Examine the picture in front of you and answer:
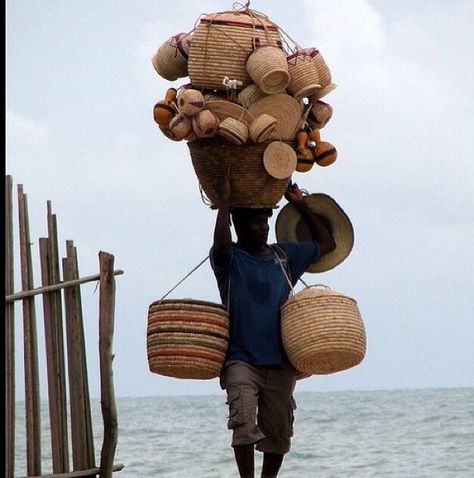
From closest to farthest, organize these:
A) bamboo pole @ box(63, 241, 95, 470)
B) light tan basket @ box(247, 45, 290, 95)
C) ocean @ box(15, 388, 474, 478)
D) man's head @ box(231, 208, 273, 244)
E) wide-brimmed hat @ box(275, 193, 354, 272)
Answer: light tan basket @ box(247, 45, 290, 95), man's head @ box(231, 208, 273, 244), bamboo pole @ box(63, 241, 95, 470), wide-brimmed hat @ box(275, 193, 354, 272), ocean @ box(15, 388, 474, 478)

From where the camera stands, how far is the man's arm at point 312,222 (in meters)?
6.52

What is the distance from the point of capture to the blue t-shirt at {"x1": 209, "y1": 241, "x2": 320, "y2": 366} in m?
6.21

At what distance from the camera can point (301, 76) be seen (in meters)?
6.24

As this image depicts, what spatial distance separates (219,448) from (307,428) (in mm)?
5103

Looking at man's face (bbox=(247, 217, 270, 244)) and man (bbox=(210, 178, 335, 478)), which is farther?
man's face (bbox=(247, 217, 270, 244))

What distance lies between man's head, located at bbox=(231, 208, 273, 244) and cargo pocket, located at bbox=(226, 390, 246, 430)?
2.52 feet

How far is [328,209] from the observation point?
6.62 metres

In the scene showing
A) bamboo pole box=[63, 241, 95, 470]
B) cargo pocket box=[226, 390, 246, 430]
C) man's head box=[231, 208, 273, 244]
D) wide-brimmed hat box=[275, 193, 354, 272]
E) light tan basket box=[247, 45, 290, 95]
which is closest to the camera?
light tan basket box=[247, 45, 290, 95]

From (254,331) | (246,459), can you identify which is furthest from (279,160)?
(246,459)

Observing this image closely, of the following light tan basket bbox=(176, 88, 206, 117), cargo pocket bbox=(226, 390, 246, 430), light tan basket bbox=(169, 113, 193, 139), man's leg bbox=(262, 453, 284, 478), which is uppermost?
light tan basket bbox=(176, 88, 206, 117)

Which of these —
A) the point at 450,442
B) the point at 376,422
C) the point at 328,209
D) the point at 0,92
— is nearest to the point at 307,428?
the point at 376,422

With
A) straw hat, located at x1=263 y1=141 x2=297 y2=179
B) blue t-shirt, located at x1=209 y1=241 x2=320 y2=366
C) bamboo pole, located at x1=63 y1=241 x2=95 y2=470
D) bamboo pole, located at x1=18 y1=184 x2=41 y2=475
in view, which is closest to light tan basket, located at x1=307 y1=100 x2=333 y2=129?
straw hat, located at x1=263 y1=141 x2=297 y2=179

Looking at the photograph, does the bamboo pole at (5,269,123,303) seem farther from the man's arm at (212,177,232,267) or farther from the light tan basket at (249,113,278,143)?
the light tan basket at (249,113,278,143)

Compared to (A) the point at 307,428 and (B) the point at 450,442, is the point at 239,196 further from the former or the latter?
(A) the point at 307,428
